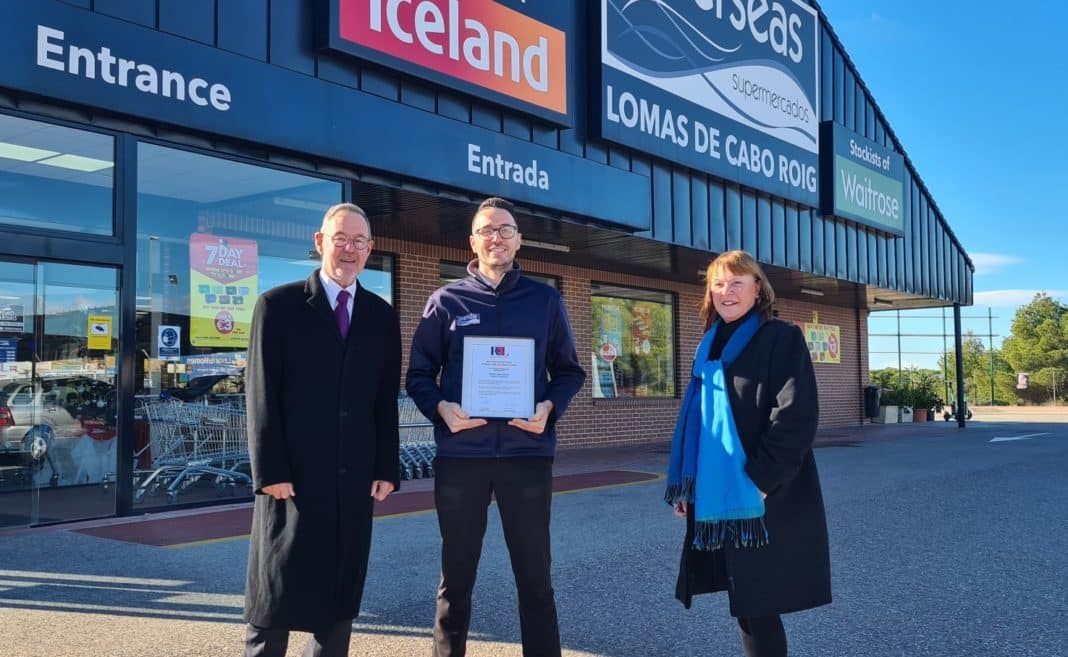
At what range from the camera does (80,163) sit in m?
8.25

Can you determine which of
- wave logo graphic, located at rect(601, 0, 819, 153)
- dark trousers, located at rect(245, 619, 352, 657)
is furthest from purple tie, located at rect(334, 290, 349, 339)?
wave logo graphic, located at rect(601, 0, 819, 153)

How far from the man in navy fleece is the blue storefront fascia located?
17.5ft

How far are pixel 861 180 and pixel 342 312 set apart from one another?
1847 cm

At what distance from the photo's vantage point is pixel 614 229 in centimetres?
1307

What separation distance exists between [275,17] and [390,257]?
15.5 ft

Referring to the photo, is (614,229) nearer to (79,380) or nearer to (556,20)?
(556,20)

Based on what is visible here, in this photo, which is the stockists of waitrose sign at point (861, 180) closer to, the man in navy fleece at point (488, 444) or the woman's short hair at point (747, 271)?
the woman's short hair at point (747, 271)

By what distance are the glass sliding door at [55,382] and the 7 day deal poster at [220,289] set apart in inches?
40.6

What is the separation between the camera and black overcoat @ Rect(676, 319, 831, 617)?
3277 millimetres

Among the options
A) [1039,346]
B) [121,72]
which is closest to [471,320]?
[121,72]

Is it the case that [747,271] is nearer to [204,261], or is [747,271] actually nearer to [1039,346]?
[204,261]

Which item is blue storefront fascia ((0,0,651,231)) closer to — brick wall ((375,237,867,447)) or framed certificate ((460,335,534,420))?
brick wall ((375,237,867,447))

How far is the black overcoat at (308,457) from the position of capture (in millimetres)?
3262

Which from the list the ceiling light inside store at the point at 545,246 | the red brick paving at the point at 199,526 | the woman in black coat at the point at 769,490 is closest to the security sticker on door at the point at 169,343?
the red brick paving at the point at 199,526
